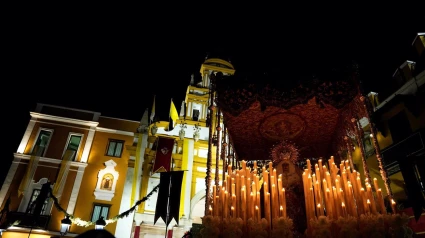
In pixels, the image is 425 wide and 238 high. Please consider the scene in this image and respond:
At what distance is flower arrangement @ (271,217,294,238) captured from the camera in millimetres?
5020

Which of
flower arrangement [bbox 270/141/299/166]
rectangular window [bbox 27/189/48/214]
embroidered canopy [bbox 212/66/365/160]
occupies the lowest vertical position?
rectangular window [bbox 27/189/48/214]

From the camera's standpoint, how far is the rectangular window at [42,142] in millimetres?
18438

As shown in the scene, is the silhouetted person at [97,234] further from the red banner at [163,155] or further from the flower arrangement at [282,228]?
the red banner at [163,155]

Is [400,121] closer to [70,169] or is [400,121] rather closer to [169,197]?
[169,197]

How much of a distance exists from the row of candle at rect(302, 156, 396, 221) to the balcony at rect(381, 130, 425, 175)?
767cm

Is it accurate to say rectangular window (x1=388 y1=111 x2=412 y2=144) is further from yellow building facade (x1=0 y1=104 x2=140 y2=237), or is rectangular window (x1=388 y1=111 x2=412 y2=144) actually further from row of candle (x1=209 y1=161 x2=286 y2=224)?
yellow building facade (x1=0 y1=104 x2=140 y2=237)

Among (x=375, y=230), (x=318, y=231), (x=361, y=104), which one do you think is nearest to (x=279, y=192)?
(x=318, y=231)

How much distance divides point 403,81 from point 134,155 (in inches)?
623

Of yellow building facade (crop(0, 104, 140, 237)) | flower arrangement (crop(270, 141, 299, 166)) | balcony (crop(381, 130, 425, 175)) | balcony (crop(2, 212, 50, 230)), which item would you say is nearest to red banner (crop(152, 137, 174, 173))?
yellow building facade (crop(0, 104, 140, 237))

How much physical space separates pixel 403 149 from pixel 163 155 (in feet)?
40.6

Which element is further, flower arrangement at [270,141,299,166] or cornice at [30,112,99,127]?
cornice at [30,112,99,127]

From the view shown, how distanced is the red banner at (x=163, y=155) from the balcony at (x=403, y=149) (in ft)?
37.6

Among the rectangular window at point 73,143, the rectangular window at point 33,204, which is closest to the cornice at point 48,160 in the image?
the rectangular window at point 73,143

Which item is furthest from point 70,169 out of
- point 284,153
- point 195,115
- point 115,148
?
point 284,153
